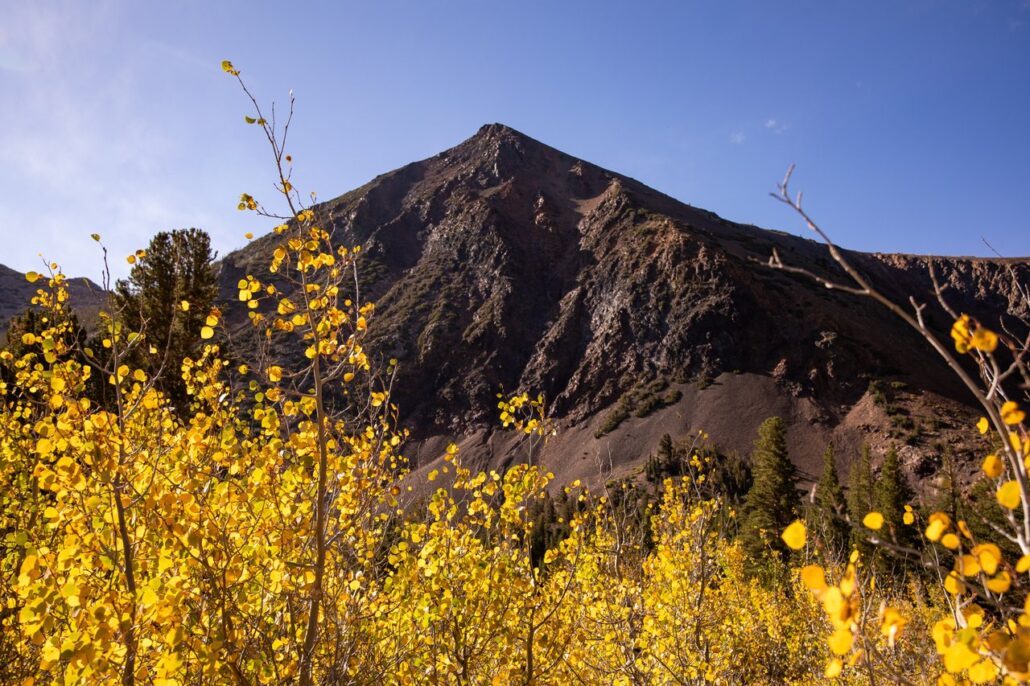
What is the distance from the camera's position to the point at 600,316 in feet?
335

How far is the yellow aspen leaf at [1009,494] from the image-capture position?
1.36 m

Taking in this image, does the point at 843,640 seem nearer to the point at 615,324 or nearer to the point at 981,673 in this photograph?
the point at 981,673

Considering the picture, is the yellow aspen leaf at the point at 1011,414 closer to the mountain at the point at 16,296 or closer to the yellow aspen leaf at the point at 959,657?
the yellow aspen leaf at the point at 959,657

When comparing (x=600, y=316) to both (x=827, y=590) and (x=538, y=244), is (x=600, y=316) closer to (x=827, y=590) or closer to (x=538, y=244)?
(x=538, y=244)

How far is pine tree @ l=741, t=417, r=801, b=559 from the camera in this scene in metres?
35.9

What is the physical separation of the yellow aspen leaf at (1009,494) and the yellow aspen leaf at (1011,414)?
157mm

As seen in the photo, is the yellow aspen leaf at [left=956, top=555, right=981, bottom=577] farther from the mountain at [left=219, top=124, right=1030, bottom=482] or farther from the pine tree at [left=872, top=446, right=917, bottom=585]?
the mountain at [left=219, top=124, right=1030, bottom=482]

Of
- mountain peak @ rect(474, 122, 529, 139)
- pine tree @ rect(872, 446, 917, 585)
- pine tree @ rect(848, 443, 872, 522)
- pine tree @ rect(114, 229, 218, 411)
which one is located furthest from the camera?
mountain peak @ rect(474, 122, 529, 139)

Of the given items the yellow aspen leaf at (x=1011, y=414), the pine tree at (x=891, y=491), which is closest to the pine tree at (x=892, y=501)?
the pine tree at (x=891, y=491)

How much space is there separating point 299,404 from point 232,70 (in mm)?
1892

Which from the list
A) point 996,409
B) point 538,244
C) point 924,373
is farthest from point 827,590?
point 538,244

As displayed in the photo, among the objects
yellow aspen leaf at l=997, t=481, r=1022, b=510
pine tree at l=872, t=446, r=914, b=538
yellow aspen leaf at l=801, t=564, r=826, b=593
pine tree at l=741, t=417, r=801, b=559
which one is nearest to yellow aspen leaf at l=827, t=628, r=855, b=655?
yellow aspen leaf at l=801, t=564, r=826, b=593

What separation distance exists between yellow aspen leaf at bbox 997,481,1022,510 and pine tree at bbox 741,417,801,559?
3808 centimetres

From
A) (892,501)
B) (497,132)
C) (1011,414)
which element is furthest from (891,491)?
(497,132)
